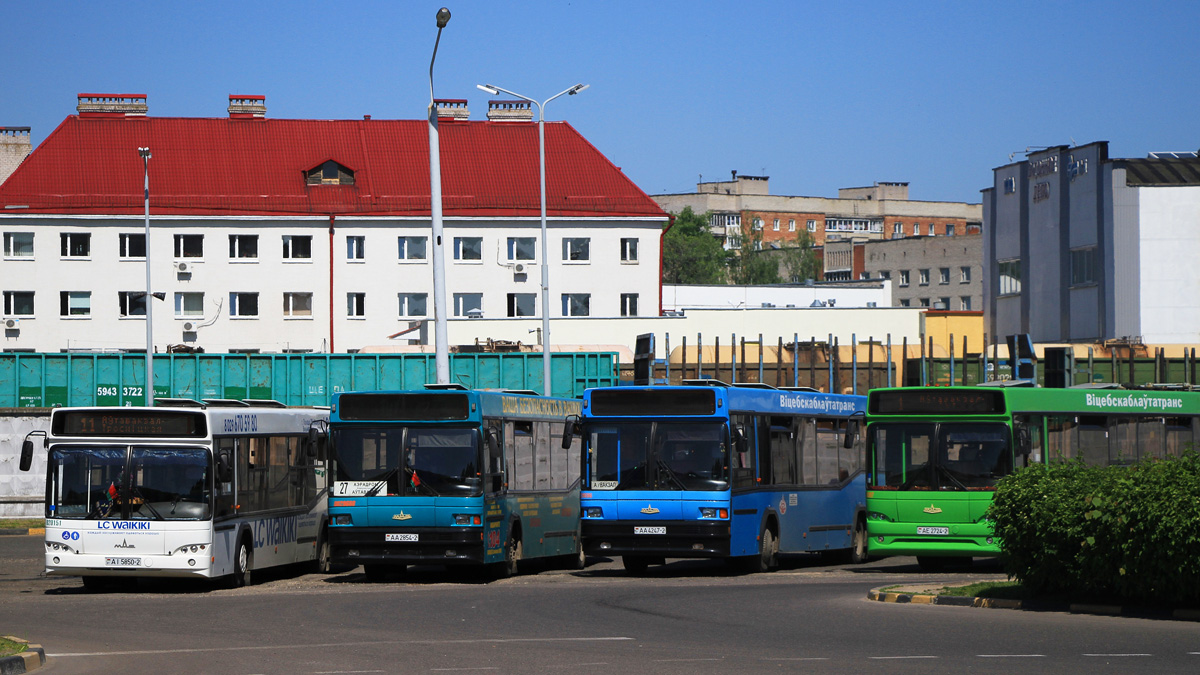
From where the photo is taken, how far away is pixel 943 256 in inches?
4286

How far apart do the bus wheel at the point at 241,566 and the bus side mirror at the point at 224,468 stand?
1021 mm

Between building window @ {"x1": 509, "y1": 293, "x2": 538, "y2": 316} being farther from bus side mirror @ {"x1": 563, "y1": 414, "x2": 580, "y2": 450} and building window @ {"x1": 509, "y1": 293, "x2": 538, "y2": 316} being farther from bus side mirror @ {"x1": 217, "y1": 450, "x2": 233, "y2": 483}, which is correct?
bus side mirror @ {"x1": 217, "y1": 450, "x2": 233, "y2": 483}

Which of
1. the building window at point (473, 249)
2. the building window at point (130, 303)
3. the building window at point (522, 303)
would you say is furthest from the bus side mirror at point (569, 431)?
the building window at point (130, 303)

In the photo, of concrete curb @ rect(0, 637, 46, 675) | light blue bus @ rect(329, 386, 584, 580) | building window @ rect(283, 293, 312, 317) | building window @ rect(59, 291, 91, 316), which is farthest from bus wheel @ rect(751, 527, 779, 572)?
building window @ rect(59, 291, 91, 316)

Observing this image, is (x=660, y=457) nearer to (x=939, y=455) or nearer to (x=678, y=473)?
(x=678, y=473)

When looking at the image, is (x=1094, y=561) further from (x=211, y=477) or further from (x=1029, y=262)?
(x=1029, y=262)

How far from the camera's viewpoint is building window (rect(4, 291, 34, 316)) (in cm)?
6269

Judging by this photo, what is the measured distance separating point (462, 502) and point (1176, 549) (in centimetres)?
909

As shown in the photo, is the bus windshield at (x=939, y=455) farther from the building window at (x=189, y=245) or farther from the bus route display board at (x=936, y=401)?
the building window at (x=189, y=245)

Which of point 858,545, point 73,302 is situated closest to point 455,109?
point 73,302

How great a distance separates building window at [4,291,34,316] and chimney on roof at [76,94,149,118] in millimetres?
9067

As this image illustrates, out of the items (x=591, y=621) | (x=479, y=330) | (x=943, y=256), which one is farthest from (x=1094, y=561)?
(x=943, y=256)

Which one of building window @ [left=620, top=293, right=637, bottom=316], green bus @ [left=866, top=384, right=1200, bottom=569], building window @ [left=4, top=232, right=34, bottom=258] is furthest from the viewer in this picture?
building window @ [left=620, top=293, right=637, bottom=316]

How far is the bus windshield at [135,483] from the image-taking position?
19.3 meters
